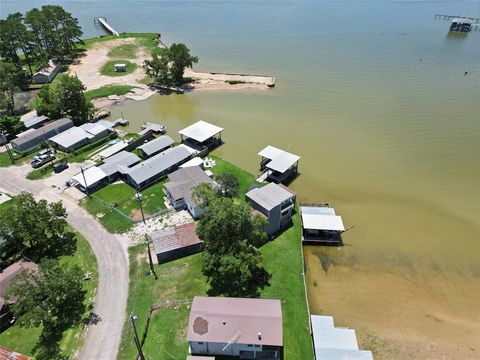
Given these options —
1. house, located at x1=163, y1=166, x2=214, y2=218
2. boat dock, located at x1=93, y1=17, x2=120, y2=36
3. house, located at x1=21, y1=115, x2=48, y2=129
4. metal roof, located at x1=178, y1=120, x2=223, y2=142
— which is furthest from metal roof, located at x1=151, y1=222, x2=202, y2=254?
boat dock, located at x1=93, y1=17, x2=120, y2=36

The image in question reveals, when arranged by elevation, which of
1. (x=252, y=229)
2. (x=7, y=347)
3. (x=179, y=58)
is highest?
(x=179, y=58)

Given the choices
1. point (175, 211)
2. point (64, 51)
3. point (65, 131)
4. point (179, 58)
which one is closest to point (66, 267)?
point (175, 211)

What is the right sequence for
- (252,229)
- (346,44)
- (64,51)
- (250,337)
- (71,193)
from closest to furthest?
1. (250,337)
2. (252,229)
3. (71,193)
4. (64,51)
5. (346,44)

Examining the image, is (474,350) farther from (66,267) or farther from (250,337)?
(66,267)

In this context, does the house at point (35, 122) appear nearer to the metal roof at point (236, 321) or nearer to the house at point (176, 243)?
the house at point (176, 243)

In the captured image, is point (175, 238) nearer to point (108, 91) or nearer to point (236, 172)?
point (236, 172)

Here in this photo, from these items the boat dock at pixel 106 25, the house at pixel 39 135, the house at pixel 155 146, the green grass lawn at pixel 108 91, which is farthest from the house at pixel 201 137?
the boat dock at pixel 106 25
